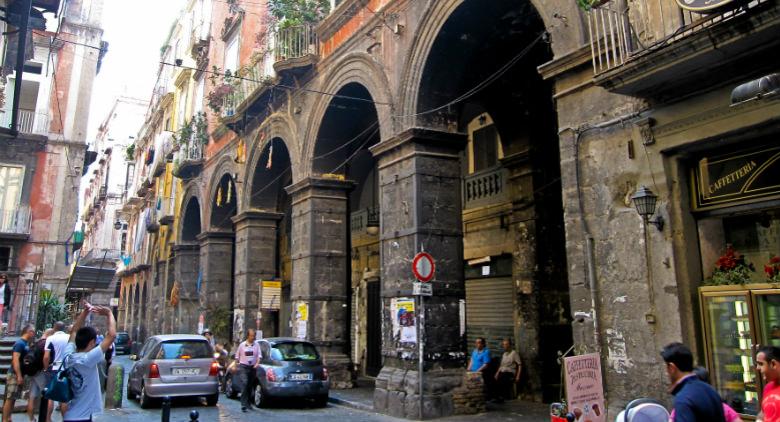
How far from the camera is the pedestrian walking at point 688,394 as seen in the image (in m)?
3.10

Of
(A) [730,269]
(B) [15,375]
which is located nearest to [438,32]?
(A) [730,269]

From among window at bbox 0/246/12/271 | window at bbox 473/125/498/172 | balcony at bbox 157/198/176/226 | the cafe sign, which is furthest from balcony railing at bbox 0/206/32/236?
the cafe sign

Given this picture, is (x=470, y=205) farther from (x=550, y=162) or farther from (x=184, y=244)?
(x=184, y=244)

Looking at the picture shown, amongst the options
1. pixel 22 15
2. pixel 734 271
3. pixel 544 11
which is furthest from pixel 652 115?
pixel 22 15

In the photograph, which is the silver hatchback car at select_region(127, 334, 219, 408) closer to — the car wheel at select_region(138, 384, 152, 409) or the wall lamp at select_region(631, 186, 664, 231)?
the car wheel at select_region(138, 384, 152, 409)

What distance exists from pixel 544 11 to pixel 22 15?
1127 cm

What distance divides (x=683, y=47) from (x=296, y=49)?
10.7 meters

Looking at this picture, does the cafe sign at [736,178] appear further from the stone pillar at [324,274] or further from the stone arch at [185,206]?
the stone arch at [185,206]

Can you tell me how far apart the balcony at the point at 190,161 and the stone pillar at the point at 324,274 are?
1074cm

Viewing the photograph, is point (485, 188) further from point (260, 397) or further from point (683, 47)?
point (683, 47)

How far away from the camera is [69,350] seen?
5.11 m

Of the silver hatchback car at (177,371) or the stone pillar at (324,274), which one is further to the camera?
the stone pillar at (324,274)

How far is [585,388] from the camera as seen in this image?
239 inches

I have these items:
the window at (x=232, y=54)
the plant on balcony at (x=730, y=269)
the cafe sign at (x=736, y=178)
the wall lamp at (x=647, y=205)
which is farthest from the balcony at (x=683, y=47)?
the window at (x=232, y=54)
